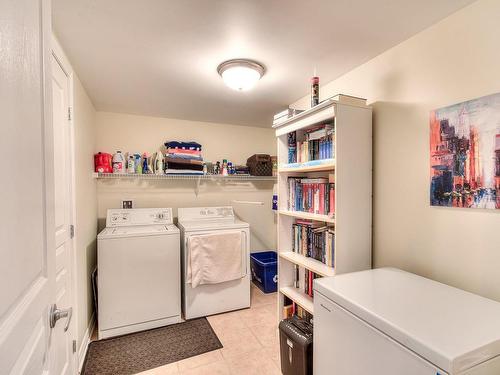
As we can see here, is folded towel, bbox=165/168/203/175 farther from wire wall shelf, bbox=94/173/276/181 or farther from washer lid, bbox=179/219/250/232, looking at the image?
washer lid, bbox=179/219/250/232

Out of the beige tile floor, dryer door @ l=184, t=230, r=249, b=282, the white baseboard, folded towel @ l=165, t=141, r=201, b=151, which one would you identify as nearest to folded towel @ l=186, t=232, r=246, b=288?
dryer door @ l=184, t=230, r=249, b=282

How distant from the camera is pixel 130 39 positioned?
1527mm

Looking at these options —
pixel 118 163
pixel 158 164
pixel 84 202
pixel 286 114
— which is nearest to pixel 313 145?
pixel 286 114

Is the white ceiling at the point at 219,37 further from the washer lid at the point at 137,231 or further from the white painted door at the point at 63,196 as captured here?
the washer lid at the point at 137,231

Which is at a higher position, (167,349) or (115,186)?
(115,186)

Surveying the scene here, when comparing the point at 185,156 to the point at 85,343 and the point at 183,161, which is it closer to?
the point at 183,161

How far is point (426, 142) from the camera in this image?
4.89ft

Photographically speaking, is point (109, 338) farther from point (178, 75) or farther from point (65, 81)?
point (178, 75)

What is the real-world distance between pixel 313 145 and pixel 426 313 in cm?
134

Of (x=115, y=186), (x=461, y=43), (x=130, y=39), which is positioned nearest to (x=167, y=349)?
(x=115, y=186)

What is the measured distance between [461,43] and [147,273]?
2.81 meters

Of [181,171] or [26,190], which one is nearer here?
[26,190]

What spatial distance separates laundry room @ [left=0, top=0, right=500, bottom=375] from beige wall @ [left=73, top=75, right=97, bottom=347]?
32 millimetres

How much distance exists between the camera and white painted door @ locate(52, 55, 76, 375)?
1.55m
